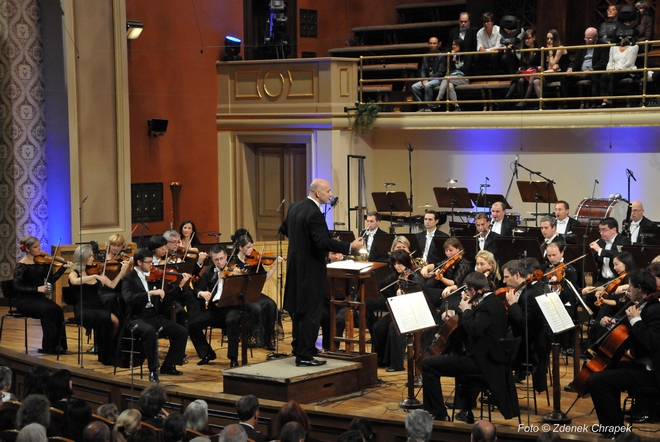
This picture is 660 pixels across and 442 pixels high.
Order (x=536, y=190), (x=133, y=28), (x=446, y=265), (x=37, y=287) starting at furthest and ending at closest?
(x=133, y=28) → (x=536, y=190) → (x=37, y=287) → (x=446, y=265)

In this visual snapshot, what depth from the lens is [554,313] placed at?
6738 mm

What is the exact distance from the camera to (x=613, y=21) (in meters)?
12.8

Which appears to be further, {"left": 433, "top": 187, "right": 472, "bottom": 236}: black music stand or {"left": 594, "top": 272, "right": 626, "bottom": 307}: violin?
{"left": 433, "top": 187, "right": 472, "bottom": 236}: black music stand

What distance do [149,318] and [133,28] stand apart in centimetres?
556

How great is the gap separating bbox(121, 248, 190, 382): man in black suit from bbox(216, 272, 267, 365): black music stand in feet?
1.60

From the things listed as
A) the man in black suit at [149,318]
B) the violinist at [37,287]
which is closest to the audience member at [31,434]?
the man in black suit at [149,318]

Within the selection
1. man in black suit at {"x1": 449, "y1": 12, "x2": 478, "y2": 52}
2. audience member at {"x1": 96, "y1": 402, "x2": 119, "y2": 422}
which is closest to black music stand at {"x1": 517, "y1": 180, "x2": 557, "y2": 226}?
man in black suit at {"x1": 449, "y1": 12, "x2": 478, "y2": 52}

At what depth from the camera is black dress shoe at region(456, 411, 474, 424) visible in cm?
690

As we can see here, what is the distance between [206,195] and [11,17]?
4.20m

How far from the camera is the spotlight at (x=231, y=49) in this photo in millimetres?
14664

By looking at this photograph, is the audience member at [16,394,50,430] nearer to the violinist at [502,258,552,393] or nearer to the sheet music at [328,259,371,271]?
the sheet music at [328,259,371,271]

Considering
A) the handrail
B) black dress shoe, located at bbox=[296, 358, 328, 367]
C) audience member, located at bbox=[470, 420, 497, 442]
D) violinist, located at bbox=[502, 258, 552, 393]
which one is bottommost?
black dress shoe, located at bbox=[296, 358, 328, 367]

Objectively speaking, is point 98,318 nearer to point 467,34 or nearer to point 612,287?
point 612,287

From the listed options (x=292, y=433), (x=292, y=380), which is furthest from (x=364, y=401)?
(x=292, y=433)
